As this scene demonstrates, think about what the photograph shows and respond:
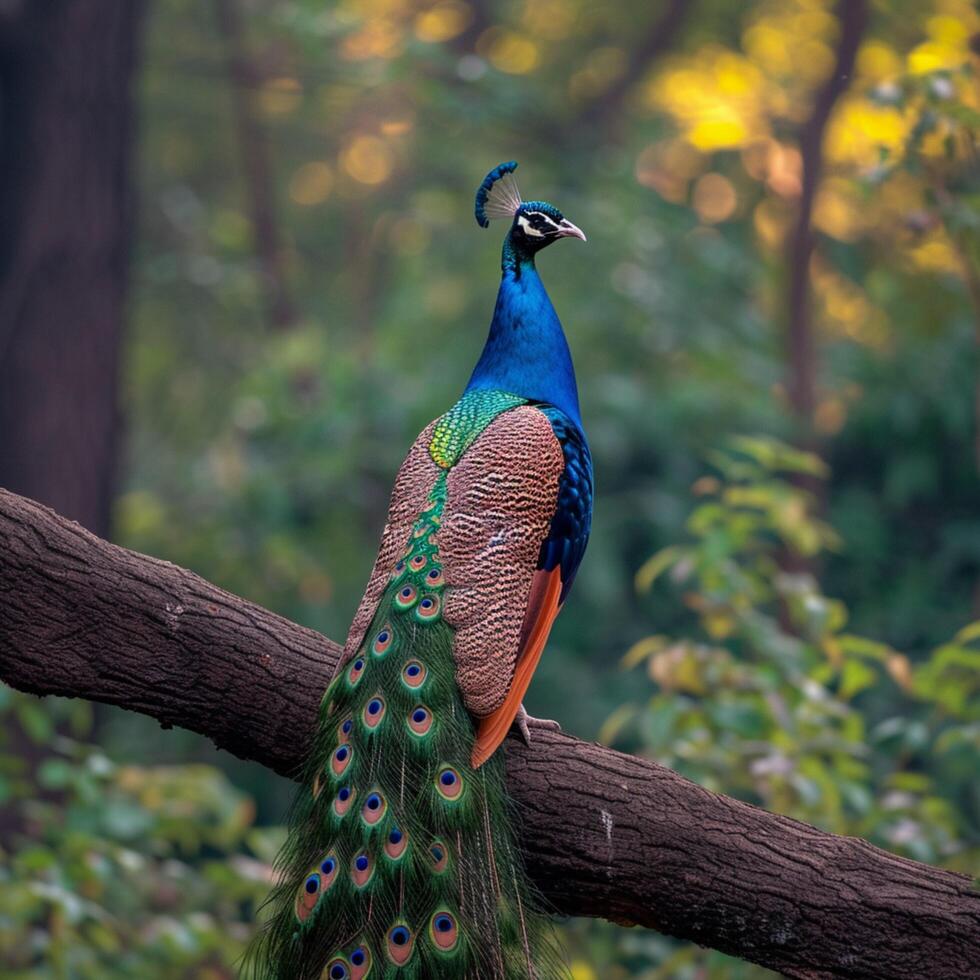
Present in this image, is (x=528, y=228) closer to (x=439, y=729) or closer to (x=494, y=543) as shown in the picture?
(x=494, y=543)

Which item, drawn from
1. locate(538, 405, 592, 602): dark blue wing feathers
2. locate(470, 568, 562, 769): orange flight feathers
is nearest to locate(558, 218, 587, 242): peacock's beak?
locate(538, 405, 592, 602): dark blue wing feathers

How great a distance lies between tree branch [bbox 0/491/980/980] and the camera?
322 centimetres

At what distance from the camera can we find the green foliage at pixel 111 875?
14.8 feet

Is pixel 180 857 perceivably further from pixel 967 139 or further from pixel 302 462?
pixel 967 139

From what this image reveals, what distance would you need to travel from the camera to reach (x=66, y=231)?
774 cm

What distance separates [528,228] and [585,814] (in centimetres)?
184

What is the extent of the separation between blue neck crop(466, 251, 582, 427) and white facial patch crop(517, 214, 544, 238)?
7 cm

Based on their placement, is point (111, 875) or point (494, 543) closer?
point (494, 543)

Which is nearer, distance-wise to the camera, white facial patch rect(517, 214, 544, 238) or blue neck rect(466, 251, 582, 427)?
blue neck rect(466, 251, 582, 427)

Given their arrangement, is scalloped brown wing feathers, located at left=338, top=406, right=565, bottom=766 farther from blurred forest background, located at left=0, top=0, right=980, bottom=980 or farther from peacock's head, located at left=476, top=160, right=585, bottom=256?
blurred forest background, located at left=0, top=0, right=980, bottom=980

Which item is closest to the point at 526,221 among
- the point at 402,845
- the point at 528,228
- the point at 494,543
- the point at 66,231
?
the point at 528,228

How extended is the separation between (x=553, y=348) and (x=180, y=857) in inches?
261

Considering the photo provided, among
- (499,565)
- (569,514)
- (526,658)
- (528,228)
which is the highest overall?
(528,228)

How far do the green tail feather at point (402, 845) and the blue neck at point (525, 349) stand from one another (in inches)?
38.7
